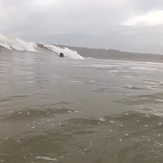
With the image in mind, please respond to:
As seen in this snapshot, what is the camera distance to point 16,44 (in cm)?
4916

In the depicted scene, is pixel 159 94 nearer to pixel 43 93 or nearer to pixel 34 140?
pixel 43 93

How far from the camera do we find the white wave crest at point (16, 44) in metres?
47.3

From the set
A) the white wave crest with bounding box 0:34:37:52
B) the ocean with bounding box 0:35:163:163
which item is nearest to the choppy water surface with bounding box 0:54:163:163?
the ocean with bounding box 0:35:163:163

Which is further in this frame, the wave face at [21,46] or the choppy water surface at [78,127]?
the wave face at [21,46]

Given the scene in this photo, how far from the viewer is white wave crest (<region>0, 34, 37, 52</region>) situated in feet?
155

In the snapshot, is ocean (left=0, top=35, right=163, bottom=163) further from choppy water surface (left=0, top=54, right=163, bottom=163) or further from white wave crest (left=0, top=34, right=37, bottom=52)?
white wave crest (left=0, top=34, right=37, bottom=52)

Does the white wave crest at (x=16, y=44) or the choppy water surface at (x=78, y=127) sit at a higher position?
the choppy water surface at (x=78, y=127)

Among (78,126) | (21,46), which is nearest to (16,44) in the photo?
(21,46)

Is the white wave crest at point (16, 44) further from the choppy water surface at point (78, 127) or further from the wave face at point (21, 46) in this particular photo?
the choppy water surface at point (78, 127)

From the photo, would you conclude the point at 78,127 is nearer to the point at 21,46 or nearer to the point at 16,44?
the point at 16,44

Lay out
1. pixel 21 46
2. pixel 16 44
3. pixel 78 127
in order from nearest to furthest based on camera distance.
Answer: pixel 78 127 < pixel 16 44 < pixel 21 46

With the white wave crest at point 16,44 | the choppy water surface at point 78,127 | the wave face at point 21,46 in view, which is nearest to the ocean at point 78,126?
the choppy water surface at point 78,127

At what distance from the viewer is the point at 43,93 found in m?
11.4

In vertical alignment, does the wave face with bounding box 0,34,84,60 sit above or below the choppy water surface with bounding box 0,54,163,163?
below
